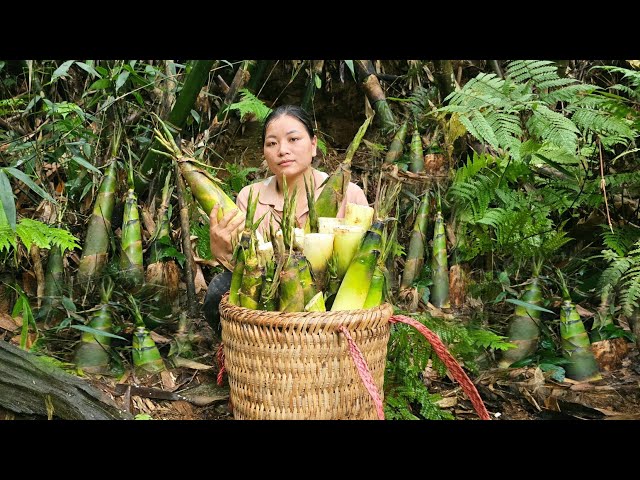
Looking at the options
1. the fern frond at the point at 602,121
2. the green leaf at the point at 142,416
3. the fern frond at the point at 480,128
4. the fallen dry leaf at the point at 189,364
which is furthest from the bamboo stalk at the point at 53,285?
the fern frond at the point at 602,121

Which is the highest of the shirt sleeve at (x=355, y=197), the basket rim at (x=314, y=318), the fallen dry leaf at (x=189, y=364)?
the shirt sleeve at (x=355, y=197)

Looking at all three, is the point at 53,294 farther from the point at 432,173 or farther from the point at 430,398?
the point at 432,173

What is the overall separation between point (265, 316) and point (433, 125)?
2413mm

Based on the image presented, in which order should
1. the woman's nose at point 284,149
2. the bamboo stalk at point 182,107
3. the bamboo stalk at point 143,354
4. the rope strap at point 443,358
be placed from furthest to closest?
1. the bamboo stalk at point 182,107
2. the bamboo stalk at point 143,354
3. the woman's nose at point 284,149
4. the rope strap at point 443,358

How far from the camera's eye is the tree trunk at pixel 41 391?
80.4 inches

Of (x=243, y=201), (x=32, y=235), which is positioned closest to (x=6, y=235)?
(x=32, y=235)

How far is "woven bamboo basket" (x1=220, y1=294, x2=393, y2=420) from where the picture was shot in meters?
2.06

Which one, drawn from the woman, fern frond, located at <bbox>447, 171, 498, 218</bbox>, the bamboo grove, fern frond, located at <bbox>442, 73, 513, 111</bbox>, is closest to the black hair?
the woman

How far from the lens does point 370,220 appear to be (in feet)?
7.71

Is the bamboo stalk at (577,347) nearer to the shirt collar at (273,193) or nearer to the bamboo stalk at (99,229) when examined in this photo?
the shirt collar at (273,193)

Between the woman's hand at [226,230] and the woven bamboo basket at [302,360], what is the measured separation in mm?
340

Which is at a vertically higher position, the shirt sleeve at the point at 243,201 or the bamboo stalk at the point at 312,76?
the bamboo stalk at the point at 312,76

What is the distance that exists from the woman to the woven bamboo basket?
374mm

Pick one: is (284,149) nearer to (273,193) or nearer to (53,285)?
(273,193)
